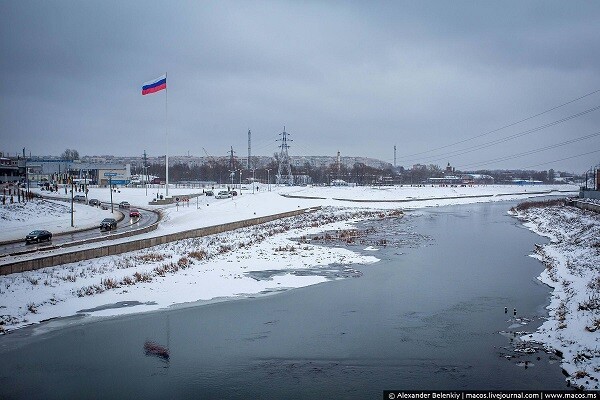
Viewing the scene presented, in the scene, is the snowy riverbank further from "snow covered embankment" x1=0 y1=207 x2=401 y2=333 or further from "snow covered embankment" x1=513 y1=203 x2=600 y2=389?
"snow covered embankment" x1=513 y1=203 x2=600 y2=389

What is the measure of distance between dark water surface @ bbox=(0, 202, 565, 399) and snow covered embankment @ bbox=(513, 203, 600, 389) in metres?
0.67

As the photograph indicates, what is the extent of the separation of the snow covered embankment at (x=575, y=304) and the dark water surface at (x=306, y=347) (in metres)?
0.67

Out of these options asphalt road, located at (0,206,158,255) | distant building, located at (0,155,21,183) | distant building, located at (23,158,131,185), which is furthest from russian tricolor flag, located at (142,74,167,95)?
distant building, located at (23,158,131,185)

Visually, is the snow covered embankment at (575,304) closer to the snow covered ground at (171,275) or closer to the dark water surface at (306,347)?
the dark water surface at (306,347)

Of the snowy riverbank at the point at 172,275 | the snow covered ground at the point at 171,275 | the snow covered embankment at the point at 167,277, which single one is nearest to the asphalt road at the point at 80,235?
the snow covered ground at the point at 171,275

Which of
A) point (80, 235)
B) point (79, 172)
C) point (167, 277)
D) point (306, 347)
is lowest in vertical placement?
point (306, 347)

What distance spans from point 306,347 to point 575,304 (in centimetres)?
1193


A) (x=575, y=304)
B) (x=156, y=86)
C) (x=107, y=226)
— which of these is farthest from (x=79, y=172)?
(x=575, y=304)

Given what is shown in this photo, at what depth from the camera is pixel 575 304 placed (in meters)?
21.3

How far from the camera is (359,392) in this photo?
14.0 m

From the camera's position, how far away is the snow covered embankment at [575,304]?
15312 mm

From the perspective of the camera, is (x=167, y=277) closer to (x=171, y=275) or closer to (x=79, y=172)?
(x=171, y=275)

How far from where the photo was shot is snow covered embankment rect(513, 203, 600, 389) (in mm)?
15312

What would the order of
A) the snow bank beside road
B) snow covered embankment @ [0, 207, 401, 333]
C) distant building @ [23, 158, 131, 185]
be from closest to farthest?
snow covered embankment @ [0, 207, 401, 333] → the snow bank beside road → distant building @ [23, 158, 131, 185]
